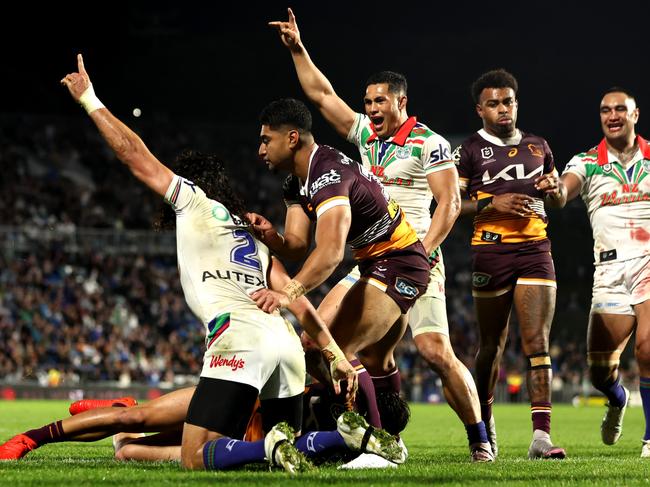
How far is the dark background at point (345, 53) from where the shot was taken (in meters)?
35.5

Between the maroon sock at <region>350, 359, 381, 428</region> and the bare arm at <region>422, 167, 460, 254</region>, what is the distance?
1.13 m

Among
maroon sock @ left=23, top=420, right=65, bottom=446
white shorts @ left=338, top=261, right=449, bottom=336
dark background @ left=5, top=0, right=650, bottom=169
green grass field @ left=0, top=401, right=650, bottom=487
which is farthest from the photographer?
dark background @ left=5, top=0, right=650, bottom=169

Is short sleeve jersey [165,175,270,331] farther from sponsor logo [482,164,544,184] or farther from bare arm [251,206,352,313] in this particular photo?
sponsor logo [482,164,544,184]

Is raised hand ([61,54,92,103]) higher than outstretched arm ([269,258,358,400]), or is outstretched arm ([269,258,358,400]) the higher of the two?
raised hand ([61,54,92,103])

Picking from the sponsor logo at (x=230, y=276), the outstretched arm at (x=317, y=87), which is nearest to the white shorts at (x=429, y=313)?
the outstretched arm at (x=317, y=87)

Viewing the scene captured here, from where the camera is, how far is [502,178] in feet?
29.6

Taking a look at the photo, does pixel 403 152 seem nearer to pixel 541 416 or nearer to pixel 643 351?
pixel 541 416

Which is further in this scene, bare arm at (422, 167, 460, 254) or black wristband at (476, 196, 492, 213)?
black wristband at (476, 196, 492, 213)

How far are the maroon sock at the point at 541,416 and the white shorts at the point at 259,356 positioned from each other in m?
2.66

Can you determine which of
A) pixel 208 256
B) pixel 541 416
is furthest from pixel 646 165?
pixel 208 256

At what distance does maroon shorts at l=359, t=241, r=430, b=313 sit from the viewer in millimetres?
7016

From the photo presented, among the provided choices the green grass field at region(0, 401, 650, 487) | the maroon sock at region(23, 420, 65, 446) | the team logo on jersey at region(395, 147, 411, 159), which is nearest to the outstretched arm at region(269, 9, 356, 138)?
the team logo on jersey at region(395, 147, 411, 159)

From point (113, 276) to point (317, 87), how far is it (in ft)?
85.9

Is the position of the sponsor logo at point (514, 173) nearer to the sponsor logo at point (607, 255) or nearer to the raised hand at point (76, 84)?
the sponsor logo at point (607, 255)
